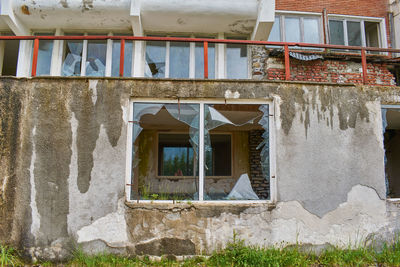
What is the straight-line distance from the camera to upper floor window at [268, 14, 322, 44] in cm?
829

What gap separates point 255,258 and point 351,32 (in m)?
7.64

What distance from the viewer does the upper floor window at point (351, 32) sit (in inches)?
335

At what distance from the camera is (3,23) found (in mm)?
7113

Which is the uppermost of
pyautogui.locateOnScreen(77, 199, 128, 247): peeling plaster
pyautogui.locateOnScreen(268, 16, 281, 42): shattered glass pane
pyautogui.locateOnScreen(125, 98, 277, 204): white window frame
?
pyautogui.locateOnScreen(268, 16, 281, 42): shattered glass pane

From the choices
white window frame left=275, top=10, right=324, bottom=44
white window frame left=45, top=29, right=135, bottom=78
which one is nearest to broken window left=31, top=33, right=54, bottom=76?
white window frame left=45, top=29, right=135, bottom=78

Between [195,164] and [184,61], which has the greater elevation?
[184,61]

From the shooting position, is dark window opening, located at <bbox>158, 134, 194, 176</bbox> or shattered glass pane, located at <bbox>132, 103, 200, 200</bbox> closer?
shattered glass pane, located at <bbox>132, 103, 200, 200</bbox>

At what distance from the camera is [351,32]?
8617 millimetres

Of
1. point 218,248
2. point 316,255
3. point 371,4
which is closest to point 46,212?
point 218,248

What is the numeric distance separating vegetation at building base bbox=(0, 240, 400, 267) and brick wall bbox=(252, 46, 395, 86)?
4665 millimetres

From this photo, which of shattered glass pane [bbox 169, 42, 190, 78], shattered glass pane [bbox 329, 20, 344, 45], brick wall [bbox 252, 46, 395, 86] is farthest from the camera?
shattered glass pane [bbox 329, 20, 344, 45]

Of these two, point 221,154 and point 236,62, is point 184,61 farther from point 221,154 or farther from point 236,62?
point 221,154

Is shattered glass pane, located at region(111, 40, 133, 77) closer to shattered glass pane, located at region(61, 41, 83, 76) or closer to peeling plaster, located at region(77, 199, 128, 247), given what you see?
shattered glass pane, located at region(61, 41, 83, 76)

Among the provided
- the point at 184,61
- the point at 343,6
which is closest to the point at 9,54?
the point at 184,61
